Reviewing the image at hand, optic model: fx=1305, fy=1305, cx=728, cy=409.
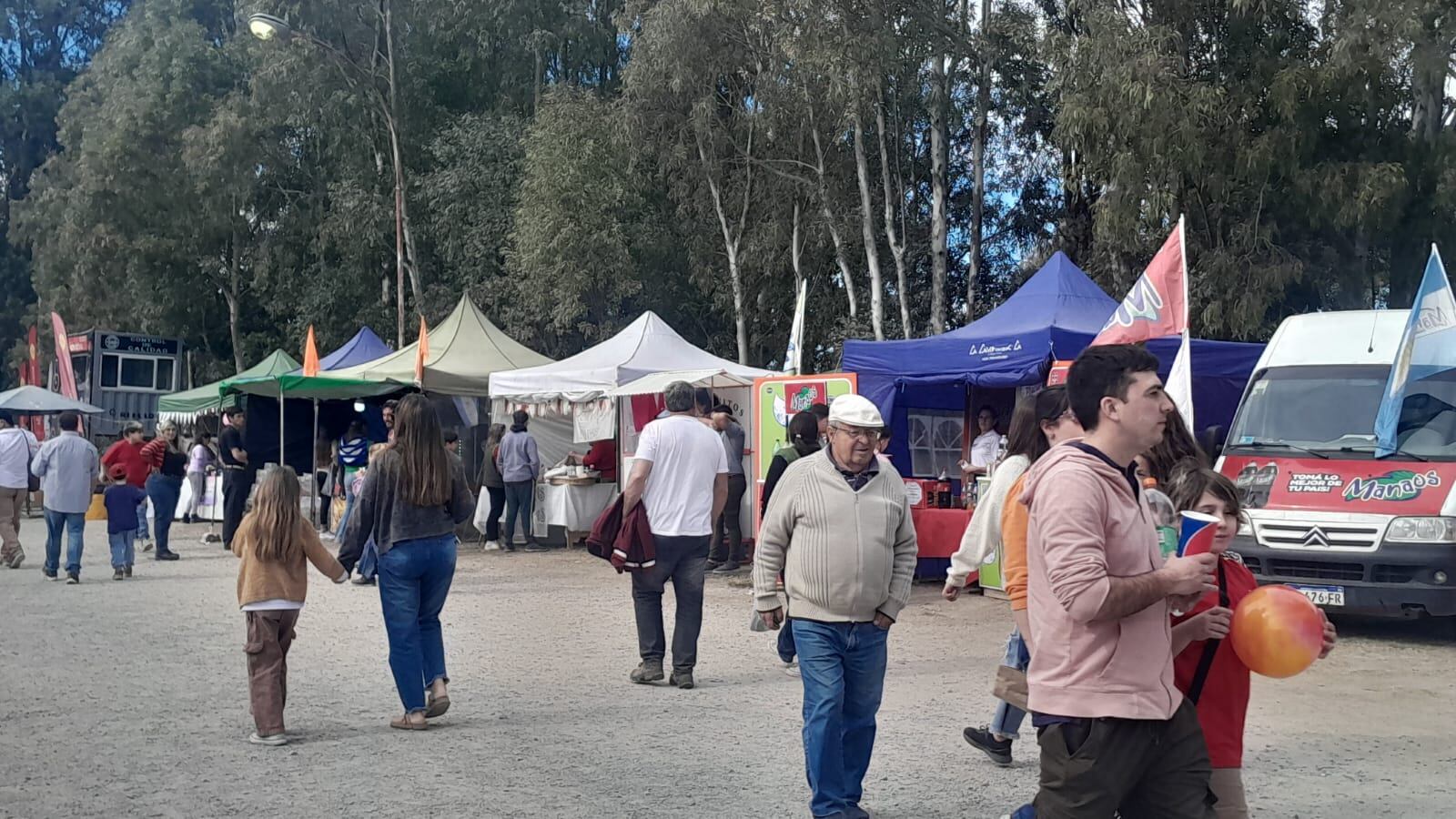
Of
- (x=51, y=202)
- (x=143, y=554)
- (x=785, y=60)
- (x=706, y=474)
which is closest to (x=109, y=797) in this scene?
(x=706, y=474)

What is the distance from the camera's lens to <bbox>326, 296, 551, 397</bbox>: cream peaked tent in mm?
19391

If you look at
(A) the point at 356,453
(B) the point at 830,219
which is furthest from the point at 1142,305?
(B) the point at 830,219

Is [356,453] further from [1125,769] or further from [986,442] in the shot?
[1125,769]

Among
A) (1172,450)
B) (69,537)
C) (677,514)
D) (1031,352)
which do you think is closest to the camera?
(1172,450)

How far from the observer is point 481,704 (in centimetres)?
781

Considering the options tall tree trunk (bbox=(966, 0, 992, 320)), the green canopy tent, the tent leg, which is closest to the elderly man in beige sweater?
the tent leg

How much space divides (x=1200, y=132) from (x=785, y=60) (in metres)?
9.28

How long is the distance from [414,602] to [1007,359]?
835 cm

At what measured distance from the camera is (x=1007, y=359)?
44.9 ft

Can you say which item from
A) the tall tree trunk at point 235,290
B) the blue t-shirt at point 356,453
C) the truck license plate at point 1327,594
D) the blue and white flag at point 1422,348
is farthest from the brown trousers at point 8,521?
the tall tree trunk at point 235,290

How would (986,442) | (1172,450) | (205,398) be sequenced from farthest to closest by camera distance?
(205,398), (986,442), (1172,450)

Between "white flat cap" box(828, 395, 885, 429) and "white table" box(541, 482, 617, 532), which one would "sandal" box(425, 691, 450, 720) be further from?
"white table" box(541, 482, 617, 532)

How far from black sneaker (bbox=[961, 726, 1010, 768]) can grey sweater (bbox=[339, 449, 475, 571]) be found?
2821 mm

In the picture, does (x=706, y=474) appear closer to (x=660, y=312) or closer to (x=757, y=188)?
(x=757, y=188)
